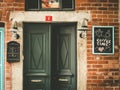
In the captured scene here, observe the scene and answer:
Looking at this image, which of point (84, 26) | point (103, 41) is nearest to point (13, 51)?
point (84, 26)

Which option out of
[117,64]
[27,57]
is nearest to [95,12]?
[117,64]

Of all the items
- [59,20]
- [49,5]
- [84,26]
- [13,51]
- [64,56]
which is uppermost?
[49,5]

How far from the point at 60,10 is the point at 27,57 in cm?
132

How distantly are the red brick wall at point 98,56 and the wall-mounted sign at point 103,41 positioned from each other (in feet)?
0.30

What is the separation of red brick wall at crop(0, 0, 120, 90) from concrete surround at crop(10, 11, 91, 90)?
0.09m

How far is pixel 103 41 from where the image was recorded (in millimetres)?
9555

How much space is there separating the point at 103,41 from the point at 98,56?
0.36 metres

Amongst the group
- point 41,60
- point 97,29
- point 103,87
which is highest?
point 97,29

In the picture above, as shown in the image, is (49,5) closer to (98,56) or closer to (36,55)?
(36,55)

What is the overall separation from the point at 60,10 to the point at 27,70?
A: 157 cm

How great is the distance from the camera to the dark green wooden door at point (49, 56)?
9.79 metres

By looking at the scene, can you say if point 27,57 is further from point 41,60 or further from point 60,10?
point 60,10

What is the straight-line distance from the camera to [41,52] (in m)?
9.81

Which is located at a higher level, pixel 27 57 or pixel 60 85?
pixel 27 57
